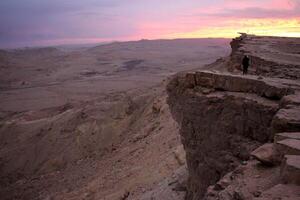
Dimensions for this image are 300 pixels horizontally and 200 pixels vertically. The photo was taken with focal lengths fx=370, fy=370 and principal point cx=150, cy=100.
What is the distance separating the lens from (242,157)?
6.62 meters

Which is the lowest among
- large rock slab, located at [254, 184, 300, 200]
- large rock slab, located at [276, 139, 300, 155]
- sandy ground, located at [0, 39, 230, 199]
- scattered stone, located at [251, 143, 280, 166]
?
sandy ground, located at [0, 39, 230, 199]

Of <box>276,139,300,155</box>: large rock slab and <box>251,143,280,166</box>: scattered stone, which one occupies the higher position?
<box>276,139,300,155</box>: large rock slab

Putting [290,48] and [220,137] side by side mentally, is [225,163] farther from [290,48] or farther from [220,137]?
[290,48]

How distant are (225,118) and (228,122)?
129mm

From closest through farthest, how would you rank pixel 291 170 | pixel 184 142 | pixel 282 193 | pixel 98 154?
pixel 282 193, pixel 291 170, pixel 184 142, pixel 98 154

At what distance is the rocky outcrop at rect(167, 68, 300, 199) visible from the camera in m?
6.32

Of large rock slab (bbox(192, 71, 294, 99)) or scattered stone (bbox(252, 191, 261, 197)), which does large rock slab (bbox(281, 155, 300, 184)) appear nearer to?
scattered stone (bbox(252, 191, 261, 197))

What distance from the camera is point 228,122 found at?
703cm

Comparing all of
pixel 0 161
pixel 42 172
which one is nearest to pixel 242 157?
pixel 42 172

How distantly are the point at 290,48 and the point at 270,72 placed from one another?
231 inches

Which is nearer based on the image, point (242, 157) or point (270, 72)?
point (242, 157)

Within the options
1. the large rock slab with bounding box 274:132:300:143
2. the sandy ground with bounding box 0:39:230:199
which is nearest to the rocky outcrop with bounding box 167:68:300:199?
the large rock slab with bounding box 274:132:300:143

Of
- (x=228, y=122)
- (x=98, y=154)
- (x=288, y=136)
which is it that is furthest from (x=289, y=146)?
(x=98, y=154)

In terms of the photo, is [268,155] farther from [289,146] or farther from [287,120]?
[287,120]
